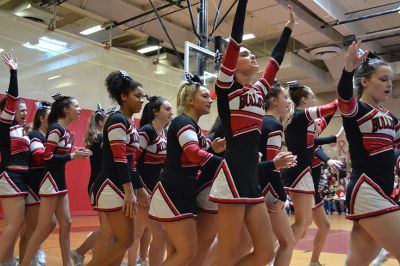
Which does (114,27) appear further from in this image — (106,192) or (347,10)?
(106,192)

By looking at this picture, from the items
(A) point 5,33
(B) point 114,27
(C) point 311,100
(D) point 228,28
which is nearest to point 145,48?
(B) point 114,27

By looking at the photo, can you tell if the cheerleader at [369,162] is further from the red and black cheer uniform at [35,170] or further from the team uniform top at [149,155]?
the red and black cheer uniform at [35,170]

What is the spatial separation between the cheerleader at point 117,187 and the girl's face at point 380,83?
1.60 metres

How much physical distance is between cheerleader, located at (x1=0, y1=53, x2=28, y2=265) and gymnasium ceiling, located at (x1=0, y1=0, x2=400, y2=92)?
6164mm

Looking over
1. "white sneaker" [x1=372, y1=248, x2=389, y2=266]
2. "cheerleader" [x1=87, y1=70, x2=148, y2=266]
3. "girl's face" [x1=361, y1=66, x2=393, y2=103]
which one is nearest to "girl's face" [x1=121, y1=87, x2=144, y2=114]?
"cheerleader" [x1=87, y1=70, x2=148, y2=266]

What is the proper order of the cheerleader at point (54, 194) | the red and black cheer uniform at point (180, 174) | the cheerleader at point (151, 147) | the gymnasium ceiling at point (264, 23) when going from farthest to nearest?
the gymnasium ceiling at point (264, 23) < the cheerleader at point (151, 147) < the cheerleader at point (54, 194) < the red and black cheer uniform at point (180, 174)

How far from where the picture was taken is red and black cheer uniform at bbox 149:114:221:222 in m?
2.68

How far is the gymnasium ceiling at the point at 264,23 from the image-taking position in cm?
998

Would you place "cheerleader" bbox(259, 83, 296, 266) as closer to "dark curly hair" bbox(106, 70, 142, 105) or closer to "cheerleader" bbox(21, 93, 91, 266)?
"dark curly hair" bbox(106, 70, 142, 105)

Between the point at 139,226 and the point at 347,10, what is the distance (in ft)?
28.5

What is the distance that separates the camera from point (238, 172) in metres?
2.33

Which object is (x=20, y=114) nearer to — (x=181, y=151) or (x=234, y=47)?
(x=181, y=151)

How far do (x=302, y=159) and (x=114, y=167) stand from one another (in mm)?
1823

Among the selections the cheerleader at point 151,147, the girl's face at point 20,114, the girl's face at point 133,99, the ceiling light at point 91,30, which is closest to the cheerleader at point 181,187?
the girl's face at point 133,99
